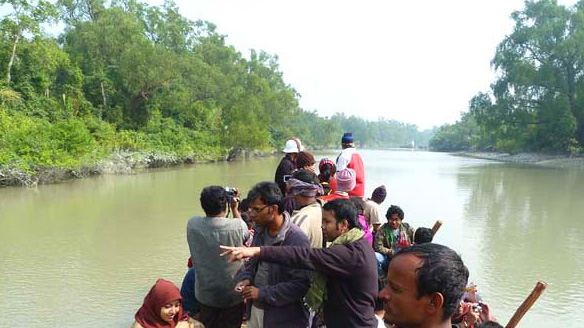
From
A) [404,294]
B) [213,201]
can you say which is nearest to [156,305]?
[213,201]

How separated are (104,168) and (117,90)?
14.1 meters

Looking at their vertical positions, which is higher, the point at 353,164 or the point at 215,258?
the point at 353,164

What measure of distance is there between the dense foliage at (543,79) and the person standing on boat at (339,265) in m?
33.5

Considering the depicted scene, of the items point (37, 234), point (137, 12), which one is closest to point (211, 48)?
point (137, 12)

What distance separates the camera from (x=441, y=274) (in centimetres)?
134

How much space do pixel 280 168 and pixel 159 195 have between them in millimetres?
9848

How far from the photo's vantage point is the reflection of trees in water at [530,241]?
5738 mm

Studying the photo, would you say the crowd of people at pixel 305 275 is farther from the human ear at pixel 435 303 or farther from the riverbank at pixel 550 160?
the riverbank at pixel 550 160

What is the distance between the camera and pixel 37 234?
8445 millimetres

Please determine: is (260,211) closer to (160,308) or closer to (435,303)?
(160,308)

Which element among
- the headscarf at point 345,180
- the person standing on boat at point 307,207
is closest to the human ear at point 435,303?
the person standing on boat at point 307,207

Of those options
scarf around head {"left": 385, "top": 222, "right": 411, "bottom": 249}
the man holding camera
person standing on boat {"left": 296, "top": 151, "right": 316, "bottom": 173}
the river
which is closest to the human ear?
the man holding camera

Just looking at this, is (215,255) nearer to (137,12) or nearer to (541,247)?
(541,247)

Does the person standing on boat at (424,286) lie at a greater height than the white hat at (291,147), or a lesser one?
lesser
